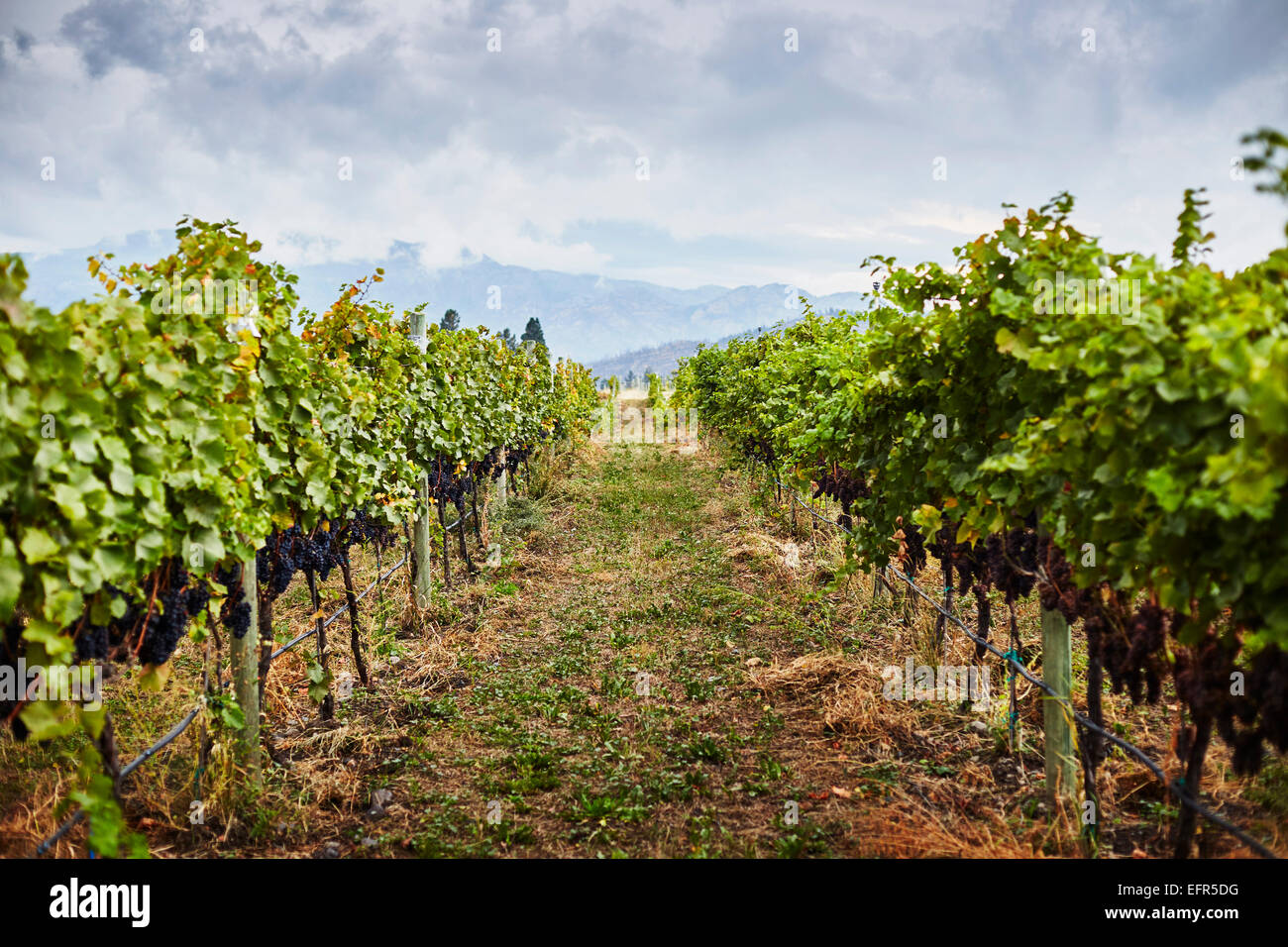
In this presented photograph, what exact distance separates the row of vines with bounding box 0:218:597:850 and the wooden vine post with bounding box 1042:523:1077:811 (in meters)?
3.64

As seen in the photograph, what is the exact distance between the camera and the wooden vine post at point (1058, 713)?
3535mm

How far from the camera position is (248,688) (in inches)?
160

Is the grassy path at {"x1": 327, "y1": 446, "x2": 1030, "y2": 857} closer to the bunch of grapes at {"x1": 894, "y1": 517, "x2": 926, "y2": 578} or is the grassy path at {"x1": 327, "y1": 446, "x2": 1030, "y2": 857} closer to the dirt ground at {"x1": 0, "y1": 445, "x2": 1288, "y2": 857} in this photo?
the dirt ground at {"x1": 0, "y1": 445, "x2": 1288, "y2": 857}

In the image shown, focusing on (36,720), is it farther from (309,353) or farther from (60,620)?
(309,353)

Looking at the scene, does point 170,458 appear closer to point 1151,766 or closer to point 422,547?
point 1151,766

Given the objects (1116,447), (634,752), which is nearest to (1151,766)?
(1116,447)

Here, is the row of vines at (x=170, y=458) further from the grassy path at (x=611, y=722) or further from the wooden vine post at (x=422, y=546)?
the wooden vine post at (x=422, y=546)

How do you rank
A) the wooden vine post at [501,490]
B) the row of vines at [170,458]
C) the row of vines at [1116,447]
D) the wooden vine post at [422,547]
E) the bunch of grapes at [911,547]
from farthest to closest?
the wooden vine post at [501,490], the wooden vine post at [422,547], the bunch of grapes at [911,547], the row of vines at [170,458], the row of vines at [1116,447]

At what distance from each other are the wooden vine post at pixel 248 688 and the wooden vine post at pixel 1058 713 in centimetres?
389

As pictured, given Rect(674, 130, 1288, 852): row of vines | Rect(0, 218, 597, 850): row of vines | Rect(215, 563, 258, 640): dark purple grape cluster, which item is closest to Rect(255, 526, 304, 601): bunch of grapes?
Rect(0, 218, 597, 850): row of vines

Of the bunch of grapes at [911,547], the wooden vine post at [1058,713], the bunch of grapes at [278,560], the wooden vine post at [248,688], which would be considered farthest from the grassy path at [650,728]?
the bunch of grapes at [278,560]

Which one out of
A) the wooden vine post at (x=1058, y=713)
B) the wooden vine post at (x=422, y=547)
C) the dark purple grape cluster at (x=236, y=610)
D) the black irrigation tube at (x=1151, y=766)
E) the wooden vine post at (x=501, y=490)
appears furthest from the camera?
the wooden vine post at (x=501, y=490)

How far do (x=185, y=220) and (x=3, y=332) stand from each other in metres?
1.96

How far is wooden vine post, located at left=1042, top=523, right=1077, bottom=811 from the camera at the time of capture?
3.54 metres
